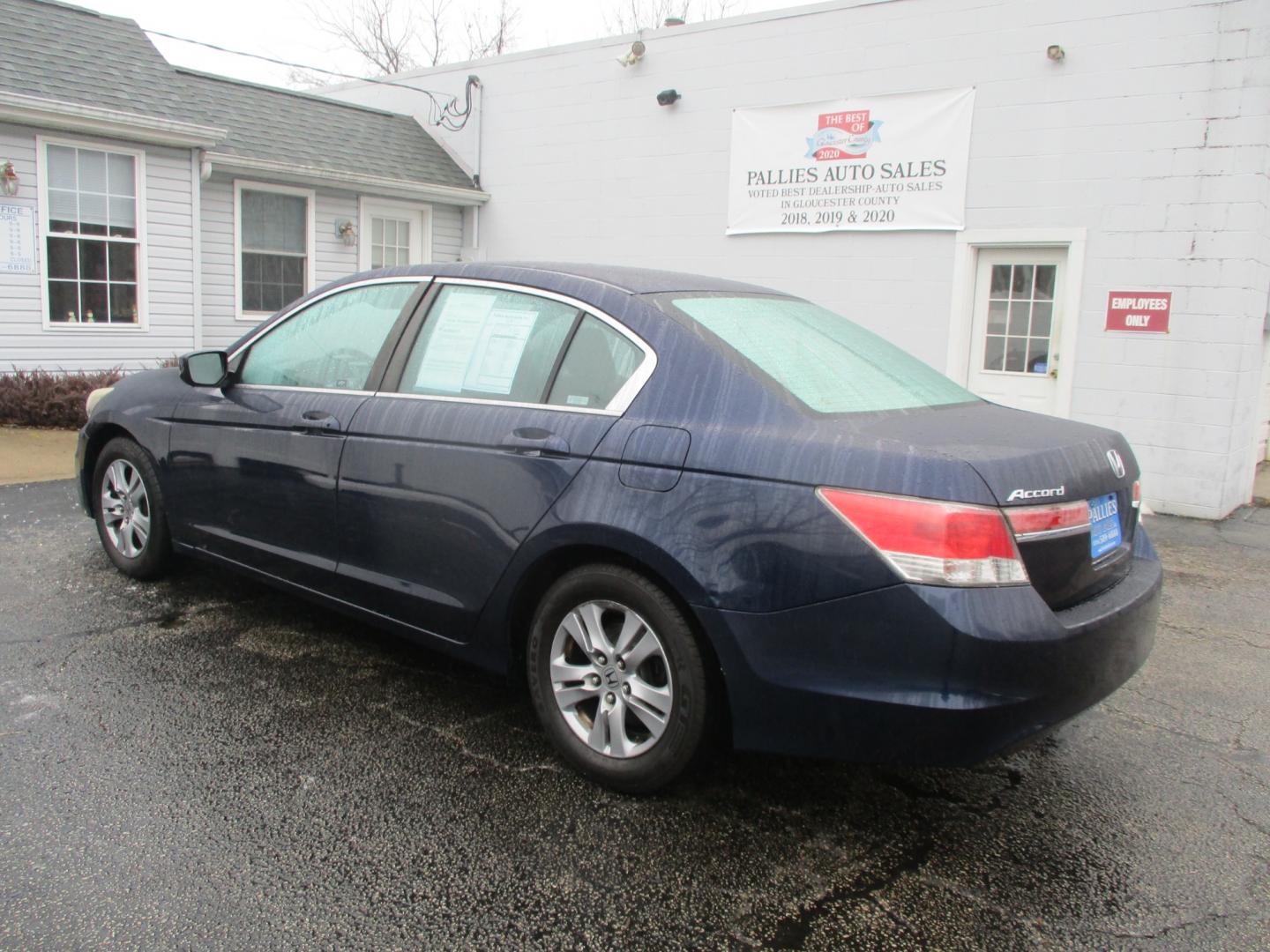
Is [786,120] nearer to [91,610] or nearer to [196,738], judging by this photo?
[91,610]

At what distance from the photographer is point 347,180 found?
41.2ft

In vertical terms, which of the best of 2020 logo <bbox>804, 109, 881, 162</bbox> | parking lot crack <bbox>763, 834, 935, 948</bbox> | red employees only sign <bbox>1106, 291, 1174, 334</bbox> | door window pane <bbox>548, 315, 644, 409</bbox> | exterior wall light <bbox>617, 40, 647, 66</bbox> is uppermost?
exterior wall light <bbox>617, 40, 647, 66</bbox>

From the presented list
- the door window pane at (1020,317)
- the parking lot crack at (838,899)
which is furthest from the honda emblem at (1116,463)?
the door window pane at (1020,317)

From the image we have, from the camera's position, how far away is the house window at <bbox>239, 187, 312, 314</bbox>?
12281 millimetres

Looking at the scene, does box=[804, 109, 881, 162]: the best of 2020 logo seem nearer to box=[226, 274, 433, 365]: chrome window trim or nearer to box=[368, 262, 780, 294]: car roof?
box=[368, 262, 780, 294]: car roof

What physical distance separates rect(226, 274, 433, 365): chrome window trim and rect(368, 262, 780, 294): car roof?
5cm

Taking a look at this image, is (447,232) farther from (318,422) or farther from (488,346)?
(488,346)

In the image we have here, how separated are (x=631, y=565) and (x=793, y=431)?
0.62 meters

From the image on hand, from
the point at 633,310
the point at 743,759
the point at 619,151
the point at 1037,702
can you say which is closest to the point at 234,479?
the point at 633,310

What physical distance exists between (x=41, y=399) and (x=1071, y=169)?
969cm

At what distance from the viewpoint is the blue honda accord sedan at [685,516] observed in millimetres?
2584

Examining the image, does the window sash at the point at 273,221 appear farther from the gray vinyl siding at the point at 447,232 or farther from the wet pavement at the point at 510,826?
the wet pavement at the point at 510,826

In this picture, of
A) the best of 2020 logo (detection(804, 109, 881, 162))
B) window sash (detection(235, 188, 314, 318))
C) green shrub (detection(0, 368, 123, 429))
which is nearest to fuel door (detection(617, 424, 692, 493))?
the best of 2020 logo (detection(804, 109, 881, 162))

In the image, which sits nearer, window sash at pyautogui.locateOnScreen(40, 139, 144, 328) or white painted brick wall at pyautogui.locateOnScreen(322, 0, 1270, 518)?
white painted brick wall at pyautogui.locateOnScreen(322, 0, 1270, 518)
